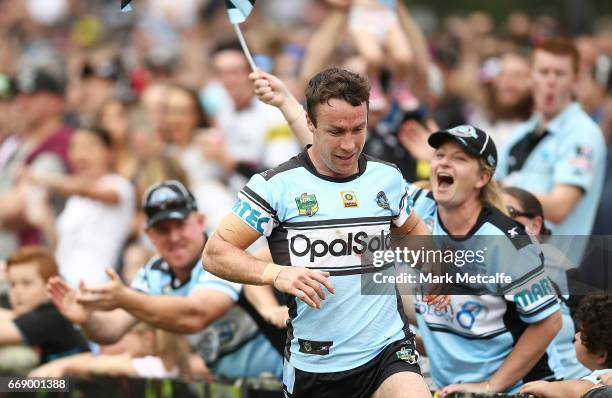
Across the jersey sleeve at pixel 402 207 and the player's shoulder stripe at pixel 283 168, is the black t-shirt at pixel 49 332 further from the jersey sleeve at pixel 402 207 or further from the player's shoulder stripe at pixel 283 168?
the jersey sleeve at pixel 402 207

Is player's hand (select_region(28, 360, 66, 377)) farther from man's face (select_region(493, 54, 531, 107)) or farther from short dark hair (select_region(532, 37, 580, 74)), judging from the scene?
man's face (select_region(493, 54, 531, 107))

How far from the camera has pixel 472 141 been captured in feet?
21.0

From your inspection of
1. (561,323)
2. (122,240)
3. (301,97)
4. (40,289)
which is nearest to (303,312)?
(561,323)

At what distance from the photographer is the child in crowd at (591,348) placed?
18.6ft

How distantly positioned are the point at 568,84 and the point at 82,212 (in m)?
4.44

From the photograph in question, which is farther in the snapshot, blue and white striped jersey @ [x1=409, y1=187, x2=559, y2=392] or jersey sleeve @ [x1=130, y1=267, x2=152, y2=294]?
jersey sleeve @ [x1=130, y1=267, x2=152, y2=294]

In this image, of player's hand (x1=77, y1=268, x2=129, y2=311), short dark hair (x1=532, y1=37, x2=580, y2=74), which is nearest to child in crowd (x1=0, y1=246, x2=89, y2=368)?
player's hand (x1=77, y1=268, x2=129, y2=311)

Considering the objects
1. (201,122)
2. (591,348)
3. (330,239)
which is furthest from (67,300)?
(201,122)

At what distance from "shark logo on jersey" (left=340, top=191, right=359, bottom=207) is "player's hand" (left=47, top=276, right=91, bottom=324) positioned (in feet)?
7.27

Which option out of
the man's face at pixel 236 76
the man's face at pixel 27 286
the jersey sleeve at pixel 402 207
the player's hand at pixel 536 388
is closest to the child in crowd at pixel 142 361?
the man's face at pixel 27 286

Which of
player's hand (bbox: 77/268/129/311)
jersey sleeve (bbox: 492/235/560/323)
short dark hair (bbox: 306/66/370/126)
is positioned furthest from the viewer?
player's hand (bbox: 77/268/129/311)

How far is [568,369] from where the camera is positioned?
6656 mm

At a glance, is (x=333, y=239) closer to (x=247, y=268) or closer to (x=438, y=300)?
(x=247, y=268)

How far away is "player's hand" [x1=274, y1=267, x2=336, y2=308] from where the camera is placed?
511 cm
